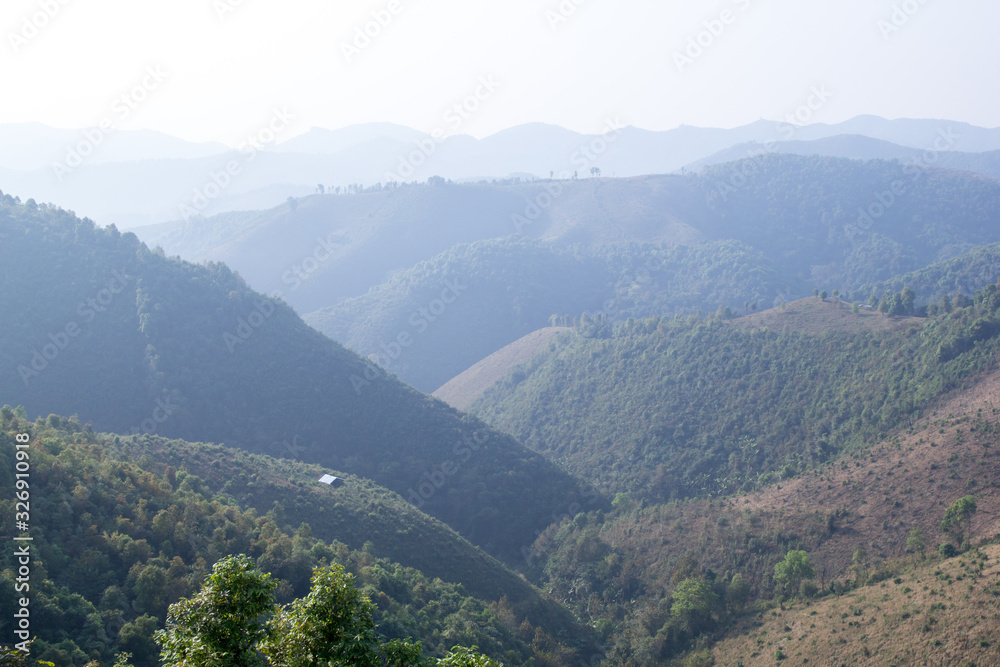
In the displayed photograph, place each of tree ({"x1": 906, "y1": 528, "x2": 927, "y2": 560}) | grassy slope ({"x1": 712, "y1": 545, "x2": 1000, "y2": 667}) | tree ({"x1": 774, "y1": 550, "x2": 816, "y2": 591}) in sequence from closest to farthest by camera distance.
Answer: grassy slope ({"x1": 712, "y1": 545, "x2": 1000, "y2": 667}) → tree ({"x1": 906, "y1": 528, "x2": 927, "y2": 560}) → tree ({"x1": 774, "y1": 550, "x2": 816, "y2": 591})

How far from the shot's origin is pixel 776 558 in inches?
1757

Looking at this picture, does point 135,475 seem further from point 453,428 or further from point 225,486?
point 453,428

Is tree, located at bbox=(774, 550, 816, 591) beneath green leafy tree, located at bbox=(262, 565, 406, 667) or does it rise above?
beneath

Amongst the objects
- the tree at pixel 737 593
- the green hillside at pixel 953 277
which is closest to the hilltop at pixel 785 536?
the tree at pixel 737 593

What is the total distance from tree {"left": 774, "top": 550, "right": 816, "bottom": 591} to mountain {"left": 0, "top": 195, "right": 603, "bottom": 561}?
1043 inches

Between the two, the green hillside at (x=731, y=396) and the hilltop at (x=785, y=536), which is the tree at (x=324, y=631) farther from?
the green hillside at (x=731, y=396)

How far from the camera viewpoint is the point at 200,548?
30.6 metres

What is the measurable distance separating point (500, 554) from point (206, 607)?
53.7 meters

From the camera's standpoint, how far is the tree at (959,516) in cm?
3884

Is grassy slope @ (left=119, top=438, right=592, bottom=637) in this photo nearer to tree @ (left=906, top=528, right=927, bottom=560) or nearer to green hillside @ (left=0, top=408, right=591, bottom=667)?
green hillside @ (left=0, top=408, right=591, bottom=667)

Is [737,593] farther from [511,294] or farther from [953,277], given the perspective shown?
[511,294]

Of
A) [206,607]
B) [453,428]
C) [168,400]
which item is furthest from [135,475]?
[453,428]

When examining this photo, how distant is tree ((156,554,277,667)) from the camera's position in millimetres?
9750

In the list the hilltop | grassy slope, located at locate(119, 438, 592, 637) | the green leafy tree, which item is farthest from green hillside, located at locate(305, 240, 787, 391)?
the green leafy tree
